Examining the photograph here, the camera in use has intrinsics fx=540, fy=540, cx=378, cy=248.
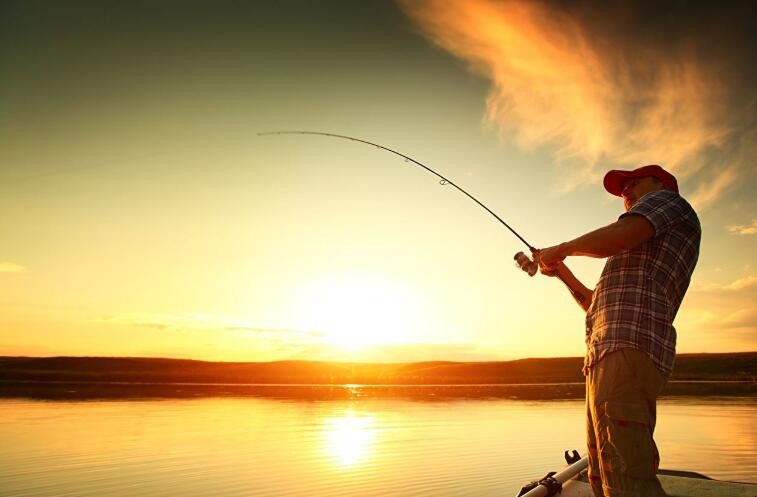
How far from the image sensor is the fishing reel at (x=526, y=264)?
15.9 ft

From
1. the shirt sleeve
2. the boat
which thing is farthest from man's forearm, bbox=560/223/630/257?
the boat

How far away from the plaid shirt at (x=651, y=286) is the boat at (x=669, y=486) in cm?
314

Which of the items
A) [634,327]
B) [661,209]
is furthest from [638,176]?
[634,327]

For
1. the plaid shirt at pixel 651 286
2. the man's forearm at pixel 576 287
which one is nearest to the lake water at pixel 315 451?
the man's forearm at pixel 576 287

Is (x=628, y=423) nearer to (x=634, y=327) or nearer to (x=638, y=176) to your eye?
(x=634, y=327)

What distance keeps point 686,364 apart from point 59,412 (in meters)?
89.8

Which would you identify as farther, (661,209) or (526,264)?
(526,264)

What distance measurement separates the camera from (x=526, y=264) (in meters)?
4.87

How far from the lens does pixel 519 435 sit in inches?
642

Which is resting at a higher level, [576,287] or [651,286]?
[576,287]

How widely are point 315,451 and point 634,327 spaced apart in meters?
11.9

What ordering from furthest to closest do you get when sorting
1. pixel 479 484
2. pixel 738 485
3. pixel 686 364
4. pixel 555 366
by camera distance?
pixel 555 366 → pixel 686 364 → pixel 479 484 → pixel 738 485

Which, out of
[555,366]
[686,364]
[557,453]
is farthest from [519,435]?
[555,366]

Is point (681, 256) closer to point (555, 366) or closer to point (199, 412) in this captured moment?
point (199, 412)
